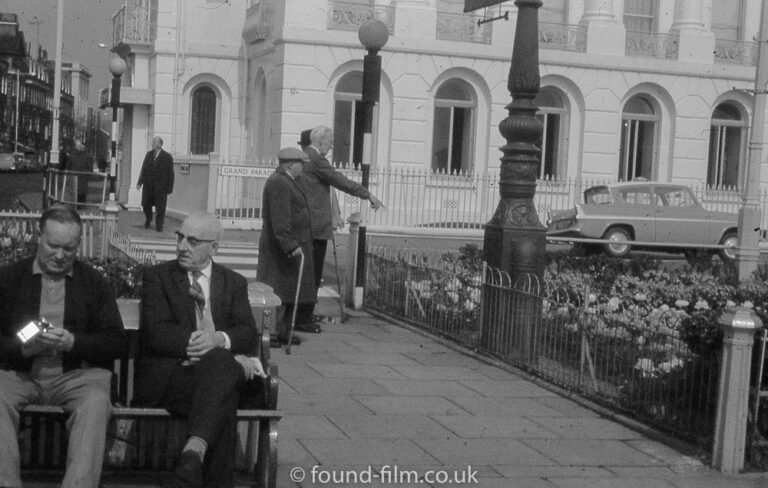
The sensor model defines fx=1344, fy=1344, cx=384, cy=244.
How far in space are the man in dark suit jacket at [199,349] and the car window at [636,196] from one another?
22.3m

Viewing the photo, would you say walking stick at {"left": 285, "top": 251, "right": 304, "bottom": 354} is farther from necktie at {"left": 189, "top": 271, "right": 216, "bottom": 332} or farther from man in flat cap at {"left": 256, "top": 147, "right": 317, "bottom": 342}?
necktie at {"left": 189, "top": 271, "right": 216, "bottom": 332}

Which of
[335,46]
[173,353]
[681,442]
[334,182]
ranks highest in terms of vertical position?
[335,46]

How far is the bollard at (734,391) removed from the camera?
26.0 ft

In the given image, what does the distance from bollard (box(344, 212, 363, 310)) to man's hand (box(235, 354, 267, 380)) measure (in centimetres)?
834

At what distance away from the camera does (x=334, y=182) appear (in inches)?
504

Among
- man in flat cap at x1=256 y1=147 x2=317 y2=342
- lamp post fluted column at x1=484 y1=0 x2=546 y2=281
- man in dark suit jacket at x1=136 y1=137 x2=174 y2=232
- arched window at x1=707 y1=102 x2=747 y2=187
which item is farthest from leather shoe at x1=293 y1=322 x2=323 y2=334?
arched window at x1=707 y1=102 x2=747 y2=187

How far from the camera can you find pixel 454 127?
3459 cm

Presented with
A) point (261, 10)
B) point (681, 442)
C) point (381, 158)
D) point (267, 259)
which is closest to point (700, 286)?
point (267, 259)

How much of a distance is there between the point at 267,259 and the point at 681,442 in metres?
4.71

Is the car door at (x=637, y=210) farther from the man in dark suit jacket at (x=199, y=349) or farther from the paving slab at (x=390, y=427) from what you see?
the man in dark suit jacket at (x=199, y=349)

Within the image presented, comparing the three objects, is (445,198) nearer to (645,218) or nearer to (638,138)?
(645,218)

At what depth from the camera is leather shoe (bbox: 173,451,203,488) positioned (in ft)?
20.5

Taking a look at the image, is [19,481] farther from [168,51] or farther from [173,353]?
[168,51]

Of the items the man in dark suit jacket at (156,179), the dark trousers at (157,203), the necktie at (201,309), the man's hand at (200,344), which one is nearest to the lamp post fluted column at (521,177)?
the necktie at (201,309)
